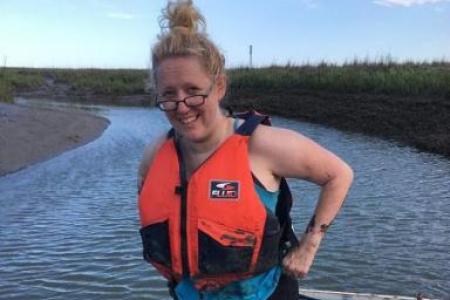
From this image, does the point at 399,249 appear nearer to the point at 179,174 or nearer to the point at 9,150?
the point at 179,174

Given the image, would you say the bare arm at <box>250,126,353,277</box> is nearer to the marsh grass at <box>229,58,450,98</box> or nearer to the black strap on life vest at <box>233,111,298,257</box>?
the black strap on life vest at <box>233,111,298,257</box>

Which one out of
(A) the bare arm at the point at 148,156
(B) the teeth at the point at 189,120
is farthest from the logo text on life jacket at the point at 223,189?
(A) the bare arm at the point at 148,156

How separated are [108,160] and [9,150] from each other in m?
2.29

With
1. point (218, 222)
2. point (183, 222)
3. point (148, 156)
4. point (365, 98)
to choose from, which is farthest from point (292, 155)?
point (365, 98)

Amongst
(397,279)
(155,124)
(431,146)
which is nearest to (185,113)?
(397,279)

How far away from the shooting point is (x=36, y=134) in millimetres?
17547

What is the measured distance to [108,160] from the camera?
15.5 meters

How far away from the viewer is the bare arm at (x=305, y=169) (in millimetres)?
2441

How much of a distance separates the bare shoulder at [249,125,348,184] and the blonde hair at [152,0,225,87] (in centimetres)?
32

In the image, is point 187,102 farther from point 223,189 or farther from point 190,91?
point 223,189

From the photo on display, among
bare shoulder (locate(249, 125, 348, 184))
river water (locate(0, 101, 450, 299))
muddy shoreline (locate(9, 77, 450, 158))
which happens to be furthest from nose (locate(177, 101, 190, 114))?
muddy shoreline (locate(9, 77, 450, 158))

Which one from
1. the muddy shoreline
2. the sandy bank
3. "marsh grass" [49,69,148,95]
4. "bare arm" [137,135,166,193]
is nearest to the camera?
"bare arm" [137,135,166,193]

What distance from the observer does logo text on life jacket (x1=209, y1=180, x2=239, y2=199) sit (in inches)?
97.0

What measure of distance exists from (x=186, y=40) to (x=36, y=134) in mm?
15999
